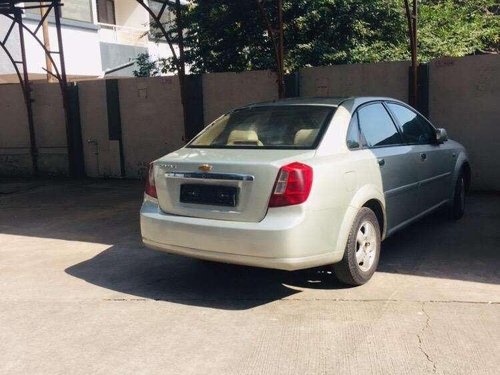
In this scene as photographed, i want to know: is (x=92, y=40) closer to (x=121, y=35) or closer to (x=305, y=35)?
(x=121, y=35)

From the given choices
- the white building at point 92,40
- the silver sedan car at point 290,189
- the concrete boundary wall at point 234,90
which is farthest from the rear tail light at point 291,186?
the white building at point 92,40

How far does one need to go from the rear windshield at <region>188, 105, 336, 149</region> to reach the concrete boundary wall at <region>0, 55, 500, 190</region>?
4761mm

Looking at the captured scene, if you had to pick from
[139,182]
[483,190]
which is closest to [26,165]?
[139,182]

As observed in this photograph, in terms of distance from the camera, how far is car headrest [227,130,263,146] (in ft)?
15.9

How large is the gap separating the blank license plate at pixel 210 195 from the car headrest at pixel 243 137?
68cm

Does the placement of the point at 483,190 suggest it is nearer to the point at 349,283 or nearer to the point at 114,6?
the point at 349,283

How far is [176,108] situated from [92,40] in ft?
36.9

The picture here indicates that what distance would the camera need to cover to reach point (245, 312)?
14.0 ft

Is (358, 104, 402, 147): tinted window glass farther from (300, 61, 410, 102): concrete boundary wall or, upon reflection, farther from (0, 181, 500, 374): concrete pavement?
(300, 61, 410, 102): concrete boundary wall

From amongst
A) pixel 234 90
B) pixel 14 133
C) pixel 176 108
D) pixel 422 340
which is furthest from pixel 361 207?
pixel 14 133

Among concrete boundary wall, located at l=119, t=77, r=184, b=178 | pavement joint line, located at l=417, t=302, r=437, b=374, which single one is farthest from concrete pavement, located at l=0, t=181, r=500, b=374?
concrete boundary wall, located at l=119, t=77, r=184, b=178

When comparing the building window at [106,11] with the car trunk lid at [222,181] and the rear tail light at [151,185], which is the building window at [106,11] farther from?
the car trunk lid at [222,181]

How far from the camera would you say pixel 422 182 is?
19.1 feet

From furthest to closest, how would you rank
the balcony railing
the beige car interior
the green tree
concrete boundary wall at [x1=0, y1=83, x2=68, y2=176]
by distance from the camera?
the balcony railing < the green tree < concrete boundary wall at [x1=0, y1=83, x2=68, y2=176] < the beige car interior
